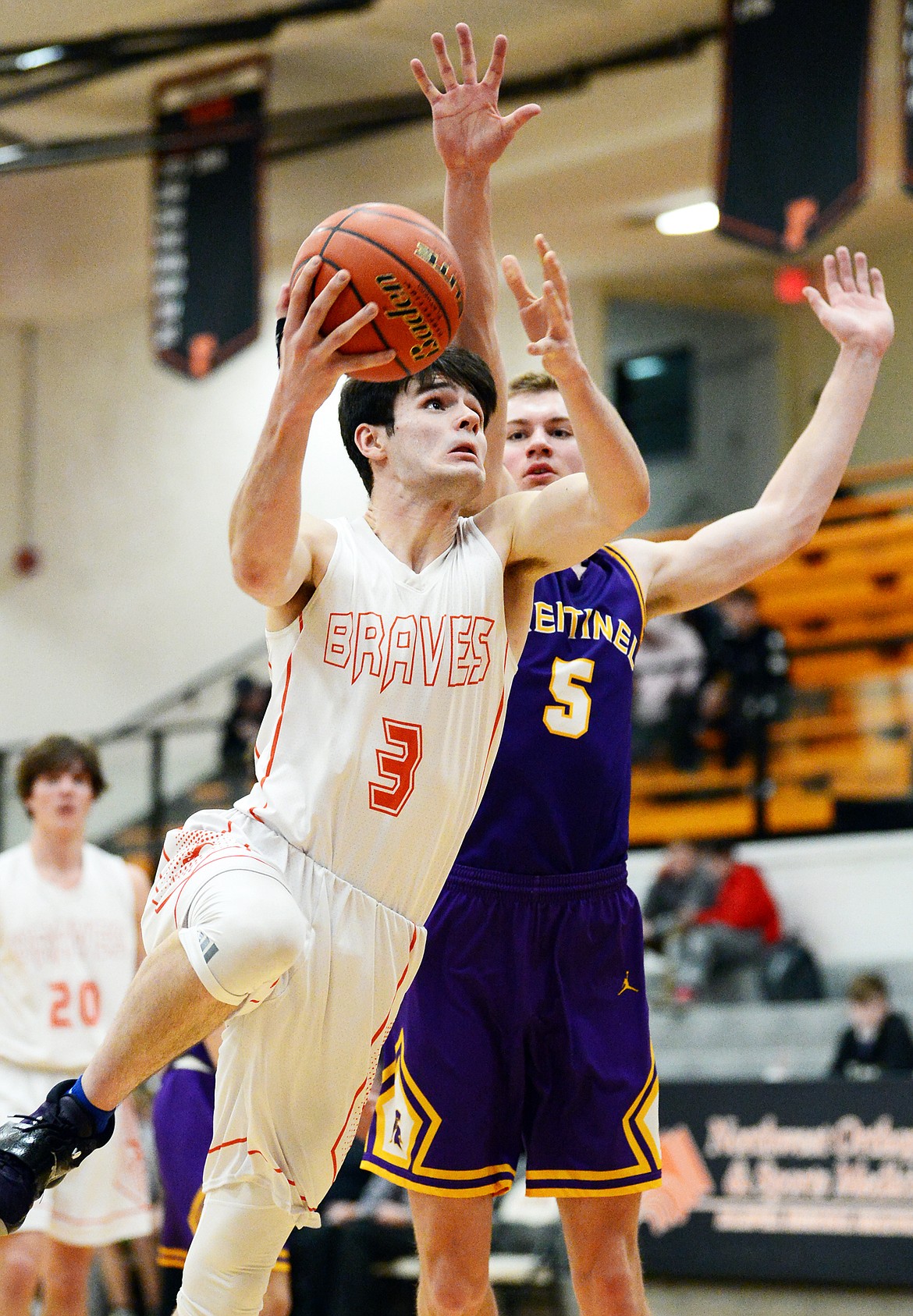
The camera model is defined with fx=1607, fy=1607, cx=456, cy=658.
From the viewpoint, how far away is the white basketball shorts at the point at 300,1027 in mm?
3244

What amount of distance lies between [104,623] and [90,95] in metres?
5.22

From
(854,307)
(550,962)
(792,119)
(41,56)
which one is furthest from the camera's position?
(41,56)

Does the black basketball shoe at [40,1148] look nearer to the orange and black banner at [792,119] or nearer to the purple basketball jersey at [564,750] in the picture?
the purple basketball jersey at [564,750]

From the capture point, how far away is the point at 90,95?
45.5 ft

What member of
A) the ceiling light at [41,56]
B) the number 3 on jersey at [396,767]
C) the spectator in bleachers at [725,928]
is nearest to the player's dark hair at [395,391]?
the number 3 on jersey at [396,767]

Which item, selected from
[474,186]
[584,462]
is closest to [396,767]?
[584,462]

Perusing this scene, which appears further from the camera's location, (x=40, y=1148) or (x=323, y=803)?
(x=323, y=803)

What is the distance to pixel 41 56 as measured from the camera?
40.7ft

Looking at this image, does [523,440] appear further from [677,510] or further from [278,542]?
[677,510]

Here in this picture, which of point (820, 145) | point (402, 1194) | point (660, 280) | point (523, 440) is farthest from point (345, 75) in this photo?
point (523, 440)

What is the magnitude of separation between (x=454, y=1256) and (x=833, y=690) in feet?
28.5

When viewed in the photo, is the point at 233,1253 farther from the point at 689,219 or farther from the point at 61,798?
the point at 689,219

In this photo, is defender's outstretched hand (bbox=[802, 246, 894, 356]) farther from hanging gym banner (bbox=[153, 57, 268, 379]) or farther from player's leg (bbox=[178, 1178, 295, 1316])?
hanging gym banner (bbox=[153, 57, 268, 379])

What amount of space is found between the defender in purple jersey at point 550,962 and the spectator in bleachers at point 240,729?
9.67m
